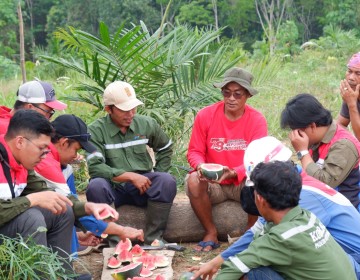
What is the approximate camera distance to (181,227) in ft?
22.4

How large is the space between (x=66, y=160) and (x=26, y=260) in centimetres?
112

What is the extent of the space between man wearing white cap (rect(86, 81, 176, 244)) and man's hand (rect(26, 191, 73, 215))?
1366mm

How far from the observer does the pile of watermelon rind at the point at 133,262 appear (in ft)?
18.0

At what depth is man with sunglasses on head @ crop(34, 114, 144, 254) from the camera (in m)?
5.44

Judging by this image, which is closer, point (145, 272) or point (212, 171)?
point (145, 272)

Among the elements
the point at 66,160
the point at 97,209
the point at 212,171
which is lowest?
the point at 212,171

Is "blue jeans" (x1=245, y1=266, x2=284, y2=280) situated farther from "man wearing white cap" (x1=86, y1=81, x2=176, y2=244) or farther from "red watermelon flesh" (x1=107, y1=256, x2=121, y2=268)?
"man wearing white cap" (x1=86, y1=81, x2=176, y2=244)

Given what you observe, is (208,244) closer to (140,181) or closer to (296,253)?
(140,181)

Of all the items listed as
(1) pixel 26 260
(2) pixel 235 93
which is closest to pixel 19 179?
(1) pixel 26 260

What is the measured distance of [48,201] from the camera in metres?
4.88

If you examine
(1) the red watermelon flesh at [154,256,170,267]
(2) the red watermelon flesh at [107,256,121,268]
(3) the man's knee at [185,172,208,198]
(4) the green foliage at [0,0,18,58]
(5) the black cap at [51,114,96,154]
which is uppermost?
(5) the black cap at [51,114,96,154]

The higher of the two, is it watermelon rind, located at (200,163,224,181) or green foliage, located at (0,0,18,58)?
watermelon rind, located at (200,163,224,181)

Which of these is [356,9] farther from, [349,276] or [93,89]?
[349,276]

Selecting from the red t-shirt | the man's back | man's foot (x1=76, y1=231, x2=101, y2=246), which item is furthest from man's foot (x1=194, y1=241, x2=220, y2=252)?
the man's back
